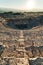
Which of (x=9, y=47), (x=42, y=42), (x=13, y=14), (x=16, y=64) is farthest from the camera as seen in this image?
(x=13, y=14)

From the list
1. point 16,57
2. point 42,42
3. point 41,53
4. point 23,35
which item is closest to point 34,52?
point 41,53

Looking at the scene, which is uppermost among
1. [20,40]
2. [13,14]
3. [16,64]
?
[16,64]

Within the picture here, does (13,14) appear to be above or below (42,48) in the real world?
below

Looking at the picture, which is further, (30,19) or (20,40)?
(30,19)

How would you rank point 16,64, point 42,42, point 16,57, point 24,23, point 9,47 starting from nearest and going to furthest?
point 16,64 → point 16,57 → point 9,47 → point 42,42 → point 24,23

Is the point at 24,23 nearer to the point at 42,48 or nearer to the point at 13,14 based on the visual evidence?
the point at 13,14

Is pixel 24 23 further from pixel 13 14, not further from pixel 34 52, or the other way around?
pixel 34 52

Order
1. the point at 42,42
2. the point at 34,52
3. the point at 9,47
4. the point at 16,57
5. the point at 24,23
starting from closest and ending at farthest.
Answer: the point at 16,57 < the point at 34,52 < the point at 9,47 < the point at 42,42 < the point at 24,23

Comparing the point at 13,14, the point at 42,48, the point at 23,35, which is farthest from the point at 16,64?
the point at 13,14

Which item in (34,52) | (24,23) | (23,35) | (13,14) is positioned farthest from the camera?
(13,14)
